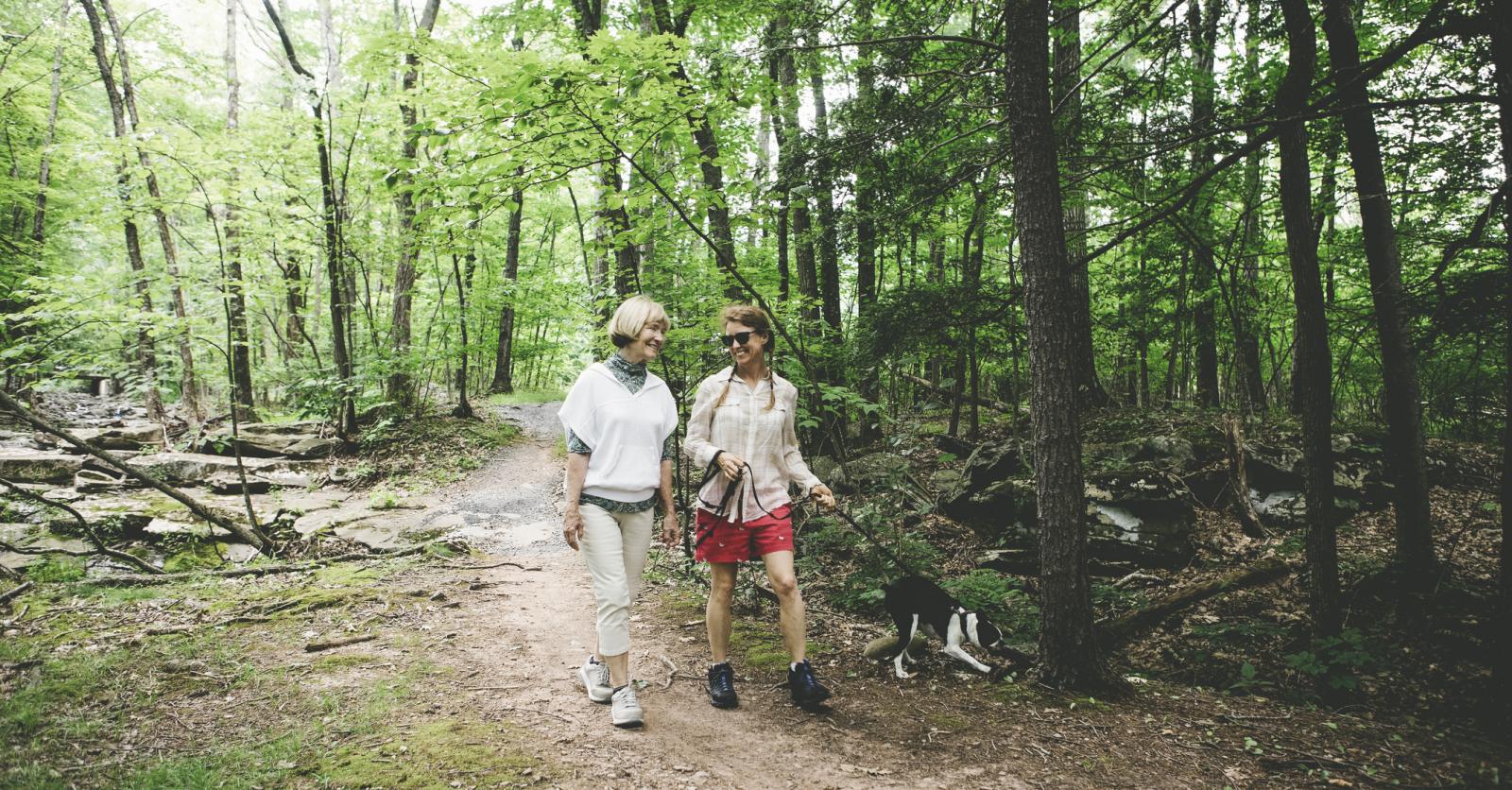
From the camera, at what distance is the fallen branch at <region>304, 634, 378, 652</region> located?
4.14 metres

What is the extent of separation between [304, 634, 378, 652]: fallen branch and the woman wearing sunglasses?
247 centimetres

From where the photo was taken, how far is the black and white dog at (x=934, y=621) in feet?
13.3

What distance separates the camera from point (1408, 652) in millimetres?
4367

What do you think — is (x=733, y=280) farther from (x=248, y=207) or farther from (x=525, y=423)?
(x=525, y=423)

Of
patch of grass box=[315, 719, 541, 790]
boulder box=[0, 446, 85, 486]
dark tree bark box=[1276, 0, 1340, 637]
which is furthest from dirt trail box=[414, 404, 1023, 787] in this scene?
boulder box=[0, 446, 85, 486]

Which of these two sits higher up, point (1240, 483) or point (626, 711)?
point (1240, 483)

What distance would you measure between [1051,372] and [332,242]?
11459mm

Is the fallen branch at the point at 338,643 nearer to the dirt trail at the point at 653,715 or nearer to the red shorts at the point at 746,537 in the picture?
the dirt trail at the point at 653,715

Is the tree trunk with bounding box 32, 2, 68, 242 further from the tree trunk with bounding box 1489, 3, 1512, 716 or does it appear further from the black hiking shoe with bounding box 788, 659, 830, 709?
the tree trunk with bounding box 1489, 3, 1512, 716

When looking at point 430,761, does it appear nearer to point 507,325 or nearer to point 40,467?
point 40,467

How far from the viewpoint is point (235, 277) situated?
475 inches

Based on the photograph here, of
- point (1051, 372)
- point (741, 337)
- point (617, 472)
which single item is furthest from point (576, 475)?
point (1051, 372)

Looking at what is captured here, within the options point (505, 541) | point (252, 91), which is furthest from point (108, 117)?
point (505, 541)

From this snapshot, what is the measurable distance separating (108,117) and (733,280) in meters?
22.1
